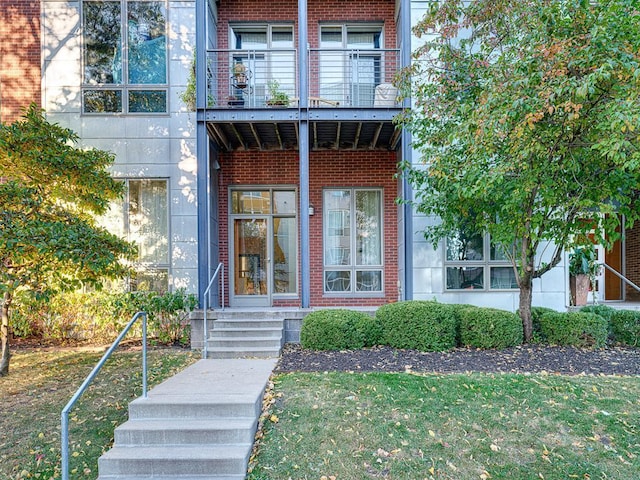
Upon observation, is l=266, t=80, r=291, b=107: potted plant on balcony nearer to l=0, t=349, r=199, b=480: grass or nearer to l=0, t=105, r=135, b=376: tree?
l=0, t=105, r=135, b=376: tree

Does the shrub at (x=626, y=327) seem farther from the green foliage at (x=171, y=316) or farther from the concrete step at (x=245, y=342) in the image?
the green foliage at (x=171, y=316)

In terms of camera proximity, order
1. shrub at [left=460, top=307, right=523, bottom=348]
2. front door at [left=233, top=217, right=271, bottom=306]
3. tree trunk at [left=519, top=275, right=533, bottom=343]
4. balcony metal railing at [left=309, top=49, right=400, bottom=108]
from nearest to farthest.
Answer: shrub at [left=460, top=307, right=523, bottom=348], tree trunk at [left=519, top=275, right=533, bottom=343], balcony metal railing at [left=309, top=49, right=400, bottom=108], front door at [left=233, top=217, right=271, bottom=306]

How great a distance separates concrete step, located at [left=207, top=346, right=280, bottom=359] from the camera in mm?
5949

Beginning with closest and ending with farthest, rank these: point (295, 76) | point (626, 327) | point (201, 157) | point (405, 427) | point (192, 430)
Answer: point (192, 430), point (405, 427), point (626, 327), point (201, 157), point (295, 76)

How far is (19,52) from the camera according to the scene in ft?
26.9

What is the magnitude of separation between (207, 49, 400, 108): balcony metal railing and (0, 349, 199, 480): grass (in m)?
5.35

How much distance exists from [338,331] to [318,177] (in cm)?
398

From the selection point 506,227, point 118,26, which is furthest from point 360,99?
point 118,26

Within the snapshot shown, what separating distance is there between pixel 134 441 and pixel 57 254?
2332 mm

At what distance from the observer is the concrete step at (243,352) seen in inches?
234

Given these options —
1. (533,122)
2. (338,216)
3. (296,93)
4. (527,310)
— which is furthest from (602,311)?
(296,93)

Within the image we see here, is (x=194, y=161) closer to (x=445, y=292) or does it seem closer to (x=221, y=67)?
(x=221, y=67)

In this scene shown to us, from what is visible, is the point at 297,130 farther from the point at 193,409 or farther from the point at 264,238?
the point at 193,409

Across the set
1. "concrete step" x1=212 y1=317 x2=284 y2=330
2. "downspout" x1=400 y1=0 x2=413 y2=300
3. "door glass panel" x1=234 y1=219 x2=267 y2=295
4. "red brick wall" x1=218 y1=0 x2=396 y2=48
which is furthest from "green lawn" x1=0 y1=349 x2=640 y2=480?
"red brick wall" x1=218 y1=0 x2=396 y2=48
